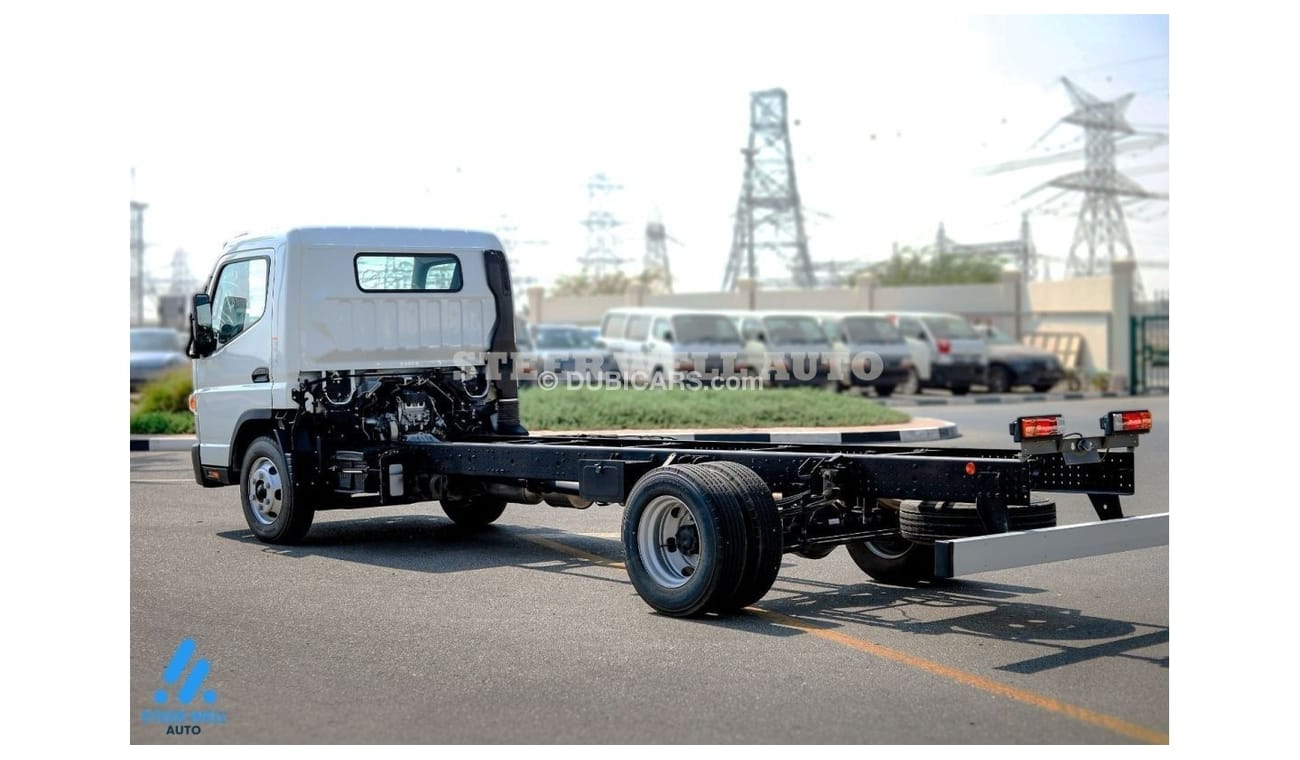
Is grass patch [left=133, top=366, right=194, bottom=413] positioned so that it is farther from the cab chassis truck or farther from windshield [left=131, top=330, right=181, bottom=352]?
windshield [left=131, top=330, right=181, bottom=352]

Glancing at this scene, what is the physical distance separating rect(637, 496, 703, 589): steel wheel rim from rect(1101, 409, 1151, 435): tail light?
217 cm

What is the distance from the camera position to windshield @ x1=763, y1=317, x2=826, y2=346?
30766 millimetres

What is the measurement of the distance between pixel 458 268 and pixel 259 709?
225 inches

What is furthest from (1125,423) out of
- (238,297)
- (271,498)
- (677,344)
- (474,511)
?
(677,344)

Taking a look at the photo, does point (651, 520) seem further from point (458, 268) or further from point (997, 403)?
point (997, 403)

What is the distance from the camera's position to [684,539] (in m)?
7.64

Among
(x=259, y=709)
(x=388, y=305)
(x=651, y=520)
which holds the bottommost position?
(x=259, y=709)

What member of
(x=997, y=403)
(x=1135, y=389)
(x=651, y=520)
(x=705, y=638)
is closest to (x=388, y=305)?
(x=651, y=520)

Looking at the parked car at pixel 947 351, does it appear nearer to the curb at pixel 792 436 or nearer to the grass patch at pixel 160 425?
the curb at pixel 792 436

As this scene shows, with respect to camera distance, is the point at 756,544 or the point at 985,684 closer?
the point at 985,684

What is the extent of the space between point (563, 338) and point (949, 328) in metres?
8.62

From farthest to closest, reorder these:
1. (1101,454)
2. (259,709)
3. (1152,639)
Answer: (1101,454) → (1152,639) → (259,709)

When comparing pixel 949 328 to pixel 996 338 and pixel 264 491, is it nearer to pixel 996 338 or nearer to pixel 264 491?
pixel 996 338

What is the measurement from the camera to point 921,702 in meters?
5.70
